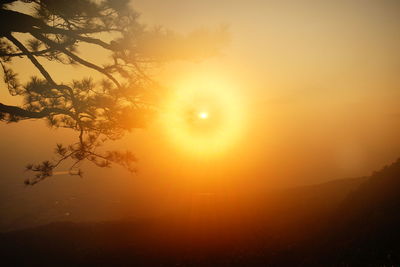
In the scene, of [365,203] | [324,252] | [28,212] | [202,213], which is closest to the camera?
[324,252]

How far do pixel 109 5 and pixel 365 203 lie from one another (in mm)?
10639

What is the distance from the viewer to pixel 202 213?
13.5 meters

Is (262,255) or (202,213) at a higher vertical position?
(202,213)

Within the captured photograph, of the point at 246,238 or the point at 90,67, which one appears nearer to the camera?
the point at 90,67

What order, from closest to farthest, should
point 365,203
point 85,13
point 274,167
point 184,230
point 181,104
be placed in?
1. point 85,13
2. point 181,104
3. point 365,203
4. point 184,230
5. point 274,167

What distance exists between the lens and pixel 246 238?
33.8ft

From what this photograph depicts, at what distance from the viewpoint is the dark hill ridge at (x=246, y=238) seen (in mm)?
6989

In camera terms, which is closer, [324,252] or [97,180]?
[324,252]

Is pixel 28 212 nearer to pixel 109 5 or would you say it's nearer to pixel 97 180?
pixel 97 180

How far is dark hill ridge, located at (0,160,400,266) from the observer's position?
22.9 feet

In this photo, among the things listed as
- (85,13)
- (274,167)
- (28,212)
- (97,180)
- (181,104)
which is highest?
(274,167)

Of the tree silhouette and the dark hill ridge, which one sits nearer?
the tree silhouette

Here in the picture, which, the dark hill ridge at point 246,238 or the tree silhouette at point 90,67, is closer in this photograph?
the tree silhouette at point 90,67

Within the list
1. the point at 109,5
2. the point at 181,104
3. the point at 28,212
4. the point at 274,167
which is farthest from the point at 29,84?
the point at 274,167
